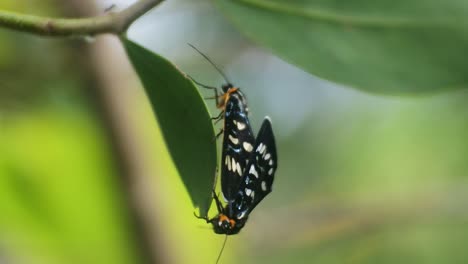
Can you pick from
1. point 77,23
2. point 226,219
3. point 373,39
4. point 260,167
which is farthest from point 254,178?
point 77,23

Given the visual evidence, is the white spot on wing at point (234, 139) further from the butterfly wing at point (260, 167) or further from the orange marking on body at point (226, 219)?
the orange marking on body at point (226, 219)

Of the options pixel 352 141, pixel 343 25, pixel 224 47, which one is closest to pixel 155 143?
pixel 224 47

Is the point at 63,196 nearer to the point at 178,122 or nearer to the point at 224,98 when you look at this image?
the point at 224,98

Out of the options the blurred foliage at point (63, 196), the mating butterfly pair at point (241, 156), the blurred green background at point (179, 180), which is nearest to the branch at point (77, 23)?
the blurred green background at point (179, 180)

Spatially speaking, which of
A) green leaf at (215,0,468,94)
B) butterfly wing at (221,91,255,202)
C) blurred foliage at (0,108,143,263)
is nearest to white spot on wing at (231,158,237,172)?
butterfly wing at (221,91,255,202)

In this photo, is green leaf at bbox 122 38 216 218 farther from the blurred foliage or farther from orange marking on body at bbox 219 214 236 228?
the blurred foliage

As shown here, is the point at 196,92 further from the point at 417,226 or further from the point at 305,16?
the point at 417,226
